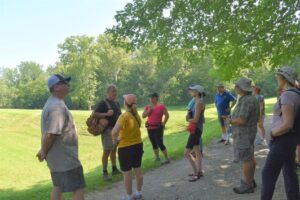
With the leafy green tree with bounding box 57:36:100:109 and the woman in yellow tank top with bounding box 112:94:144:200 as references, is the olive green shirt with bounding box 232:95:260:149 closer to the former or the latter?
the woman in yellow tank top with bounding box 112:94:144:200

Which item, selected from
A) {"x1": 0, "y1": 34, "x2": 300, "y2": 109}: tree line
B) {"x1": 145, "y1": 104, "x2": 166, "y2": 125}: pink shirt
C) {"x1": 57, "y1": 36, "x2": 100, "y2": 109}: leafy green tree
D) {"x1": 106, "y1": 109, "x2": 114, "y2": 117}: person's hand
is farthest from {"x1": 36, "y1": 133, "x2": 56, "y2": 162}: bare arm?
{"x1": 57, "y1": 36, "x2": 100, "y2": 109}: leafy green tree

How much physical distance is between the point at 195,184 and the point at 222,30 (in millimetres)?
4747

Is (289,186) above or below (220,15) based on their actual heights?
below

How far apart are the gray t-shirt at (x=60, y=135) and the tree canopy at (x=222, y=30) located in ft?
19.5

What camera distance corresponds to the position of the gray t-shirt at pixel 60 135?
4.94 m

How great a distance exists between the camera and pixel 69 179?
513 centimetres

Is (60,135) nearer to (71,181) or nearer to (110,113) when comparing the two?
(71,181)

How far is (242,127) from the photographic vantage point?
6609 millimetres

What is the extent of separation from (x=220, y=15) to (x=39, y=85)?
81.8 metres

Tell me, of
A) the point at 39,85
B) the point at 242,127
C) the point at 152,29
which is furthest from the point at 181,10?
the point at 39,85

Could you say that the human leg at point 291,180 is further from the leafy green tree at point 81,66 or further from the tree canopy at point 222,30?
the leafy green tree at point 81,66

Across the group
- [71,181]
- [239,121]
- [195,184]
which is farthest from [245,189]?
[71,181]

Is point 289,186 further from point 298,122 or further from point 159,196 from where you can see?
point 159,196

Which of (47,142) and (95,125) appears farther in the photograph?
(95,125)
